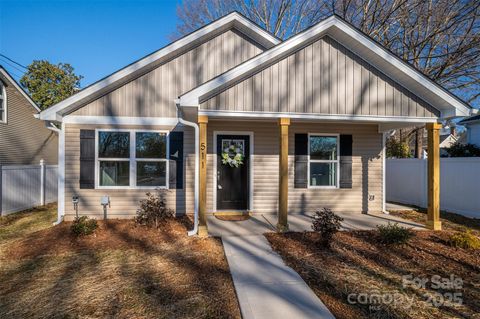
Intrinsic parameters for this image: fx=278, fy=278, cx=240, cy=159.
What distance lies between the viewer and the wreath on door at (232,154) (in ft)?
24.5

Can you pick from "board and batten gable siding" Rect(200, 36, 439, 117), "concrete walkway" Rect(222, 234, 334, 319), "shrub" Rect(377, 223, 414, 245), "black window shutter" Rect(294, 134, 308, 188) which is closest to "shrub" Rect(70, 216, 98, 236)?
"concrete walkway" Rect(222, 234, 334, 319)

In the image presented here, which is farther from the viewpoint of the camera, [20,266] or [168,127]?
[168,127]

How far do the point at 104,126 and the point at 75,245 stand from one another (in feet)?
10.0

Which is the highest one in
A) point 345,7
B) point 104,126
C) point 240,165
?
point 345,7

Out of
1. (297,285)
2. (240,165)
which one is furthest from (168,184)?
(297,285)

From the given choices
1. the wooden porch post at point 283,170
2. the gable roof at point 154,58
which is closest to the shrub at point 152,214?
the wooden porch post at point 283,170

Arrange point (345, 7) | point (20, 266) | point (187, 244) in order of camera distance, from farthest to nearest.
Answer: point (345, 7) → point (187, 244) → point (20, 266)

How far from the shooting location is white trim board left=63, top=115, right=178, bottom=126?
6871mm

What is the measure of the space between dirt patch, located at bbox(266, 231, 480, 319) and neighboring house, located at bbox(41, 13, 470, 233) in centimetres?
132

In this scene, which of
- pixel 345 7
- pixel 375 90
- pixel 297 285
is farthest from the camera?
pixel 345 7

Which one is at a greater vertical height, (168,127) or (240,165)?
(168,127)

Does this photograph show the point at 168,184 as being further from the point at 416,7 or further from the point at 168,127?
the point at 416,7

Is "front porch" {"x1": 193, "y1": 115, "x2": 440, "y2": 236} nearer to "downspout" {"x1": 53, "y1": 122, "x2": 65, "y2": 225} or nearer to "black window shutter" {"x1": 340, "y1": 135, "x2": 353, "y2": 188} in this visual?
"black window shutter" {"x1": 340, "y1": 135, "x2": 353, "y2": 188}

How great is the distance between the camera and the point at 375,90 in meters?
6.01
